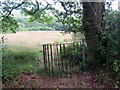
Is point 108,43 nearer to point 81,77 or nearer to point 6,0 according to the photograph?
point 81,77

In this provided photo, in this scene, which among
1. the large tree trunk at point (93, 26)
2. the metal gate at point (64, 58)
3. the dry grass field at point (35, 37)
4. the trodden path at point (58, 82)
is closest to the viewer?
the trodden path at point (58, 82)

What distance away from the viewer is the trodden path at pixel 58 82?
8.12 ft

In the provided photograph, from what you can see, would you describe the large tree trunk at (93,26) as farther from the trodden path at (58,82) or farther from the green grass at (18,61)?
the green grass at (18,61)

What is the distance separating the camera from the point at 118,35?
9.16 feet

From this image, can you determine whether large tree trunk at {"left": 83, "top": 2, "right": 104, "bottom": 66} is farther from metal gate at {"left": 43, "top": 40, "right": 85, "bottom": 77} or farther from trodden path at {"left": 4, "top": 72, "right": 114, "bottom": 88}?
trodden path at {"left": 4, "top": 72, "right": 114, "bottom": 88}

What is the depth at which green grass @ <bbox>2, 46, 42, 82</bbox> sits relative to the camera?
291cm

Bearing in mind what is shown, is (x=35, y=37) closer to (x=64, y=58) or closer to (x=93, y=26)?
(x=64, y=58)

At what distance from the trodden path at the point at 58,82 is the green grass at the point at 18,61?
0.25m

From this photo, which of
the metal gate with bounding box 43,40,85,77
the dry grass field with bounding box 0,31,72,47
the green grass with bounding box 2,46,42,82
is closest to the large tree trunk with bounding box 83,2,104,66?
the metal gate with bounding box 43,40,85,77

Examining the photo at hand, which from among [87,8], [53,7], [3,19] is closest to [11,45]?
[3,19]

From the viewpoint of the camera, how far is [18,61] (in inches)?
140

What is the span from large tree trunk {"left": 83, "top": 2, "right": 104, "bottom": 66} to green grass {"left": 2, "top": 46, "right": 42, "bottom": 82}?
1320 mm

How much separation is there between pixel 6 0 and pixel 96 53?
97.9 inches

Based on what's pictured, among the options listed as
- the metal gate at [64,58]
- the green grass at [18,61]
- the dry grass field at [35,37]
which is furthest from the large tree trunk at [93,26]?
the green grass at [18,61]
